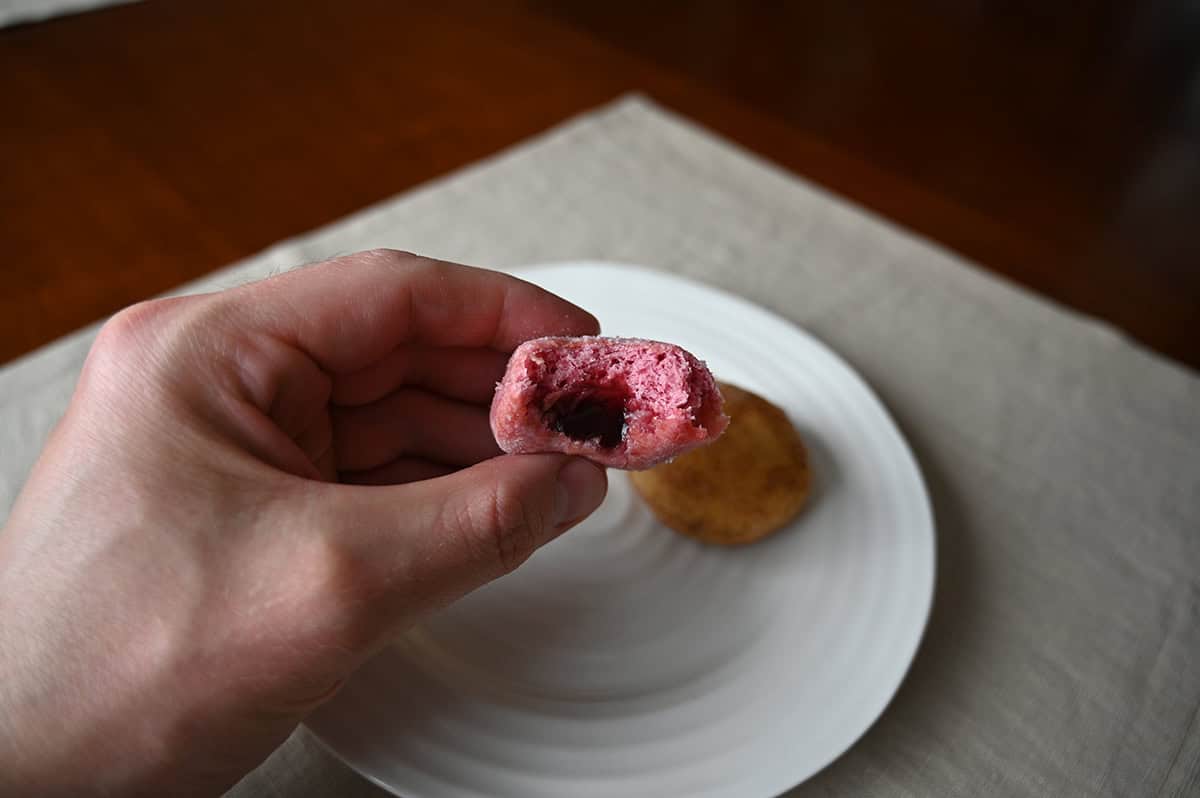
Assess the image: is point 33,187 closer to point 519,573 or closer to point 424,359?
point 424,359

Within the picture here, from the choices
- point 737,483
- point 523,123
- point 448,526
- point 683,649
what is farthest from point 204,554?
point 523,123

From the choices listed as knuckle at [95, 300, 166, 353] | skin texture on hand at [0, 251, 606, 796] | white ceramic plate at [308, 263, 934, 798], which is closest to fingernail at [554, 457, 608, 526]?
skin texture on hand at [0, 251, 606, 796]

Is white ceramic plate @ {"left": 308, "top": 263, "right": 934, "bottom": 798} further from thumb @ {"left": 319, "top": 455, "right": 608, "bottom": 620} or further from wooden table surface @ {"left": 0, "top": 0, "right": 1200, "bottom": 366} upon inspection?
wooden table surface @ {"left": 0, "top": 0, "right": 1200, "bottom": 366}

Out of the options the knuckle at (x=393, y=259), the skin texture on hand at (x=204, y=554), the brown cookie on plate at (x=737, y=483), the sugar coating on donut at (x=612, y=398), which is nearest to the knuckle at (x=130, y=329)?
the skin texture on hand at (x=204, y=554)

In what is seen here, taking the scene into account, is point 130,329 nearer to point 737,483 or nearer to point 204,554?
point 204,554

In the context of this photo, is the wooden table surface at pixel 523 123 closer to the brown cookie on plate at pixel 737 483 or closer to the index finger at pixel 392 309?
the index finger at pixel 392 309
